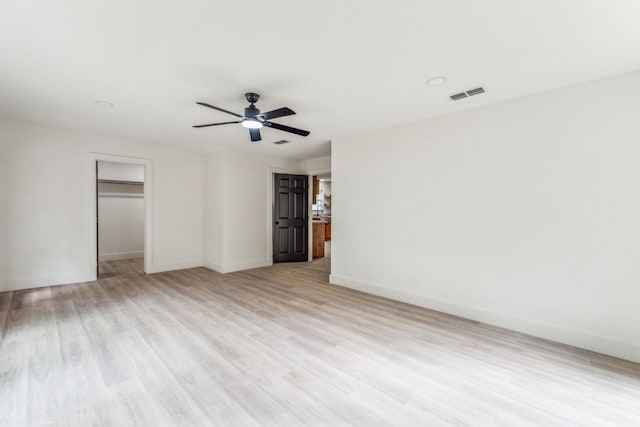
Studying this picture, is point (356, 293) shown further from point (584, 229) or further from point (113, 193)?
point (113, 193)

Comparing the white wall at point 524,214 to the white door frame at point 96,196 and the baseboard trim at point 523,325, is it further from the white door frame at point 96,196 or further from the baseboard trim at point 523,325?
the white door frame at point 96,196

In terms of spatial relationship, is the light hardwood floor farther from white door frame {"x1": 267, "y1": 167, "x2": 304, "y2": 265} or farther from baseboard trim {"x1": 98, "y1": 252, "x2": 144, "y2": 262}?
baseboard trim {"x1": 98, "y1": 252, "x2": 144, "y2": 262}

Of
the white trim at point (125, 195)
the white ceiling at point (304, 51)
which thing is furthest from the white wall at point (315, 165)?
the white trim at point (125, 195)

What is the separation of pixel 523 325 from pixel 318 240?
5010 mm

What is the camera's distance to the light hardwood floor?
1.73 meters

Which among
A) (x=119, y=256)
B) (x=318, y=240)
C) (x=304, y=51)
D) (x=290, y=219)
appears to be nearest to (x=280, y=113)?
(x=304, y=51)

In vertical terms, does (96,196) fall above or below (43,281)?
above

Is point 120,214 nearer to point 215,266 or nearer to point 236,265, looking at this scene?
point 215,266

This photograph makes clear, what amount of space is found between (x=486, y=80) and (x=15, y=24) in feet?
12.2

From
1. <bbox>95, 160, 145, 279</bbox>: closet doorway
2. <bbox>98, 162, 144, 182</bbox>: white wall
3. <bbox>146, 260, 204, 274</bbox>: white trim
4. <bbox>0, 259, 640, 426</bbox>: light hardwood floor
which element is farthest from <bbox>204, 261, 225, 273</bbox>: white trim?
<bbox>98, 162, 144, 182</bbox>: white wall

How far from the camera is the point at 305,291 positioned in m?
4.30

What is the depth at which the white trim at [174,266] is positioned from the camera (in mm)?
5348

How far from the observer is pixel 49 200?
4.37 meters

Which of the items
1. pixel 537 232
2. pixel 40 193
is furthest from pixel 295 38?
pixel 40 193
